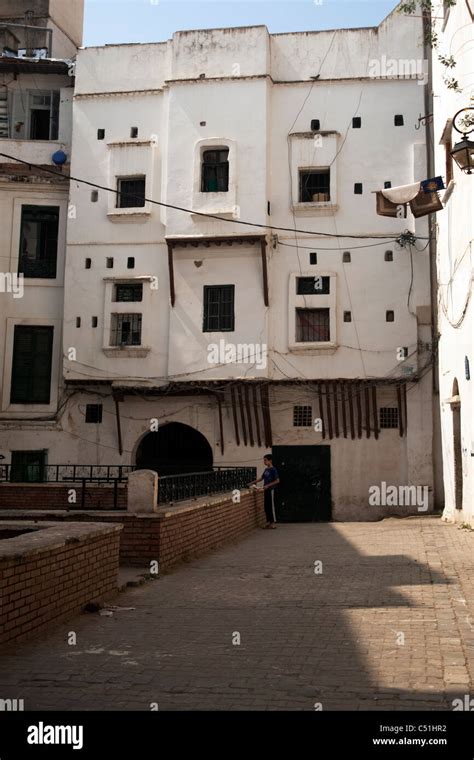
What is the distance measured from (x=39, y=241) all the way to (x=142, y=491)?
51.8ft

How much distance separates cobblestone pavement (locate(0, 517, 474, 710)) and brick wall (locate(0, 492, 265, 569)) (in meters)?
0.42

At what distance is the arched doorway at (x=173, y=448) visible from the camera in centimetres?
2450

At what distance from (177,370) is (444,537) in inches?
402

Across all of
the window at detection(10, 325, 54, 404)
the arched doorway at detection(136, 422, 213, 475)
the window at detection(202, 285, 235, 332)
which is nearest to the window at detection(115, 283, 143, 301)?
the window at detection(202, 285, 235, 332)

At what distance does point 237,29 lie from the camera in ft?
76.9

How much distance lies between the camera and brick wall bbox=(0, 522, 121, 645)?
6.56 m

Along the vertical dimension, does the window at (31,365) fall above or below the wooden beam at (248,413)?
above

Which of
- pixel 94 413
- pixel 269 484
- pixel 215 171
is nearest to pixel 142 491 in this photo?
pixel 269 484

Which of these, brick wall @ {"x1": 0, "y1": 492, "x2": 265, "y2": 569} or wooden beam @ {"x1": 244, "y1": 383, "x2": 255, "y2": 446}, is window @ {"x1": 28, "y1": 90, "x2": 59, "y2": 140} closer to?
wooden beam @ {"x1": 244, "y1": 383, "x2": 255, "y2": 446}

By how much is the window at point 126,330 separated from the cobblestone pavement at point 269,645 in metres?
13.1

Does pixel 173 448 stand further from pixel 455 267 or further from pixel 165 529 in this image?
pixel 165 529

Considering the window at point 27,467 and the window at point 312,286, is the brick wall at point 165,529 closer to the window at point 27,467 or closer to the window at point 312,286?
the window at point 312,286

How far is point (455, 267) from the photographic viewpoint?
18156 millimetres

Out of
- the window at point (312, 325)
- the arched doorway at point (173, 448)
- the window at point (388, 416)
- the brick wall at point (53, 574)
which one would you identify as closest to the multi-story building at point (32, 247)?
the arched doorway at point (173, 448)
